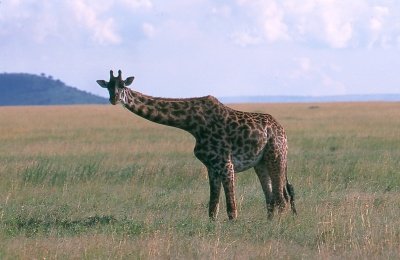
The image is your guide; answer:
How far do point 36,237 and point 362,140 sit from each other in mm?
16313

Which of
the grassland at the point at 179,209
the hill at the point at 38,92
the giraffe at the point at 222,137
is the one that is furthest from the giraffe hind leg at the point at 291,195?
the hill at the point at 38,92

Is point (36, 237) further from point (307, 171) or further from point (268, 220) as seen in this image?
point (307, 171)

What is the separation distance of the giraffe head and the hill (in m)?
157

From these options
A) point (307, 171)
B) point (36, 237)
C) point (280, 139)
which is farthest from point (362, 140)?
point (36, 237)

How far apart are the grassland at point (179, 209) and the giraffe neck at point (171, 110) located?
1.16 meters

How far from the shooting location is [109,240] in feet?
30.9

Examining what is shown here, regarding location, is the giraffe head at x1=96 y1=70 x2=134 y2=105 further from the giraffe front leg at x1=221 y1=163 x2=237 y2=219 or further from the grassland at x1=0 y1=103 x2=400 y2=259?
the giraffe front leg at x1=221 y1=163 x2=237 y2=219

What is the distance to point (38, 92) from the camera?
18250 cm

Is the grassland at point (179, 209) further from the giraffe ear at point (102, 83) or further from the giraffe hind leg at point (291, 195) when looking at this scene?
the giraffe ear at point (102, 83)

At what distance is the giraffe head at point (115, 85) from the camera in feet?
34.2

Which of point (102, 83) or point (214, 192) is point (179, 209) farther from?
point (102, 83)

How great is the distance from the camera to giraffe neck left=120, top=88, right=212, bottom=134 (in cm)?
1102

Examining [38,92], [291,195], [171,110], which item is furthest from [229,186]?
[38,92]

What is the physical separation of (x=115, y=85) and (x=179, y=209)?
2.39 metres
